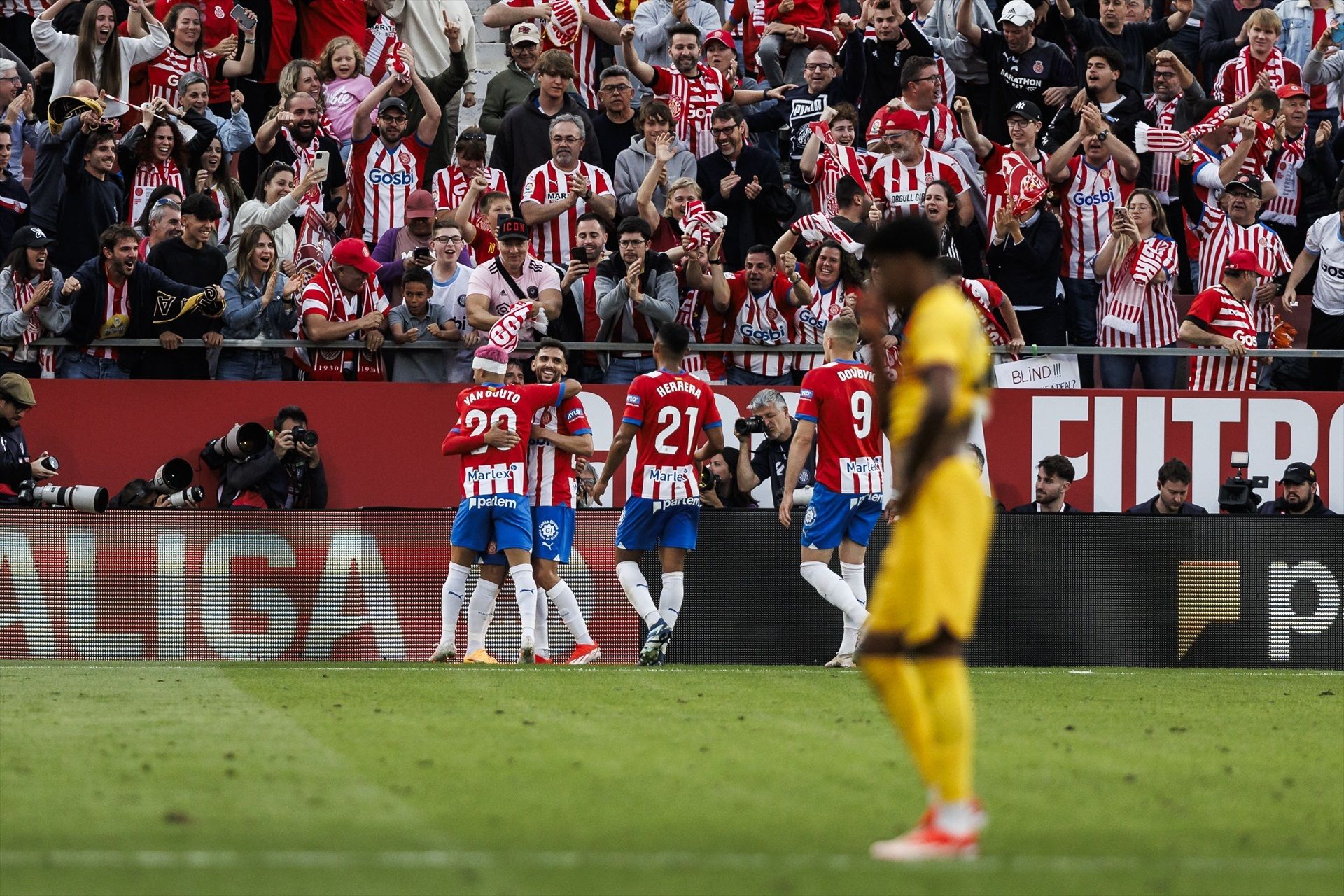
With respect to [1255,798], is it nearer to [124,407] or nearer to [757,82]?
[124,407]

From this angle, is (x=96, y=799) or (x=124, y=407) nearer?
(x=96, y=799)

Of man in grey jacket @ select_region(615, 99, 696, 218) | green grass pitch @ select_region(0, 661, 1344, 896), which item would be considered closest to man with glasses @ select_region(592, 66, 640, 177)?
man in grey jacket @ select_region(615, 99, 696, 218)

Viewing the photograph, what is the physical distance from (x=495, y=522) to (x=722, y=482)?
2.86 metres

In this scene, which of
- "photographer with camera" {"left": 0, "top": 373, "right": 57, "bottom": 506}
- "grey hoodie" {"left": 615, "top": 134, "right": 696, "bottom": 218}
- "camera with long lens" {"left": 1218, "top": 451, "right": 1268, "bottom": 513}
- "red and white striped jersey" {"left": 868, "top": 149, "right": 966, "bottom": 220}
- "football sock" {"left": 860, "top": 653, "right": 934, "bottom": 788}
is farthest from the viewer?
"grey hoodie" {"left": 615, "top": 134, "right": 696, "bottom": 218}

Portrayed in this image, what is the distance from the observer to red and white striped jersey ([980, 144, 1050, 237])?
17688 millimetres

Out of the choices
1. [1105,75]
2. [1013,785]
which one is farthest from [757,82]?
[1013,785]

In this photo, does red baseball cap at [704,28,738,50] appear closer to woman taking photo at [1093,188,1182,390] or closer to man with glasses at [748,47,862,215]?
man with glasses at [748,47,862,215]

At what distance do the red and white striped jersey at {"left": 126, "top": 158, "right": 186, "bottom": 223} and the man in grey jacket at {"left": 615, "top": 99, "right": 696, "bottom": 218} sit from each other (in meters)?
4.30

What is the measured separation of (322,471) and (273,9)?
20.5ft

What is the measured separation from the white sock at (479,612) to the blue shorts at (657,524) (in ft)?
3.56

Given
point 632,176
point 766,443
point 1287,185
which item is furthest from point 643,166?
point 1287,185

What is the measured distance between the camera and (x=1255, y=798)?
741 cm

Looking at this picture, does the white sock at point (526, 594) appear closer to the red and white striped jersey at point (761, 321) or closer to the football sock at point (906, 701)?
the red and white striped jersey at point (761, 321)

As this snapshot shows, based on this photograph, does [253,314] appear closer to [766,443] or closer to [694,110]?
[766,443]
